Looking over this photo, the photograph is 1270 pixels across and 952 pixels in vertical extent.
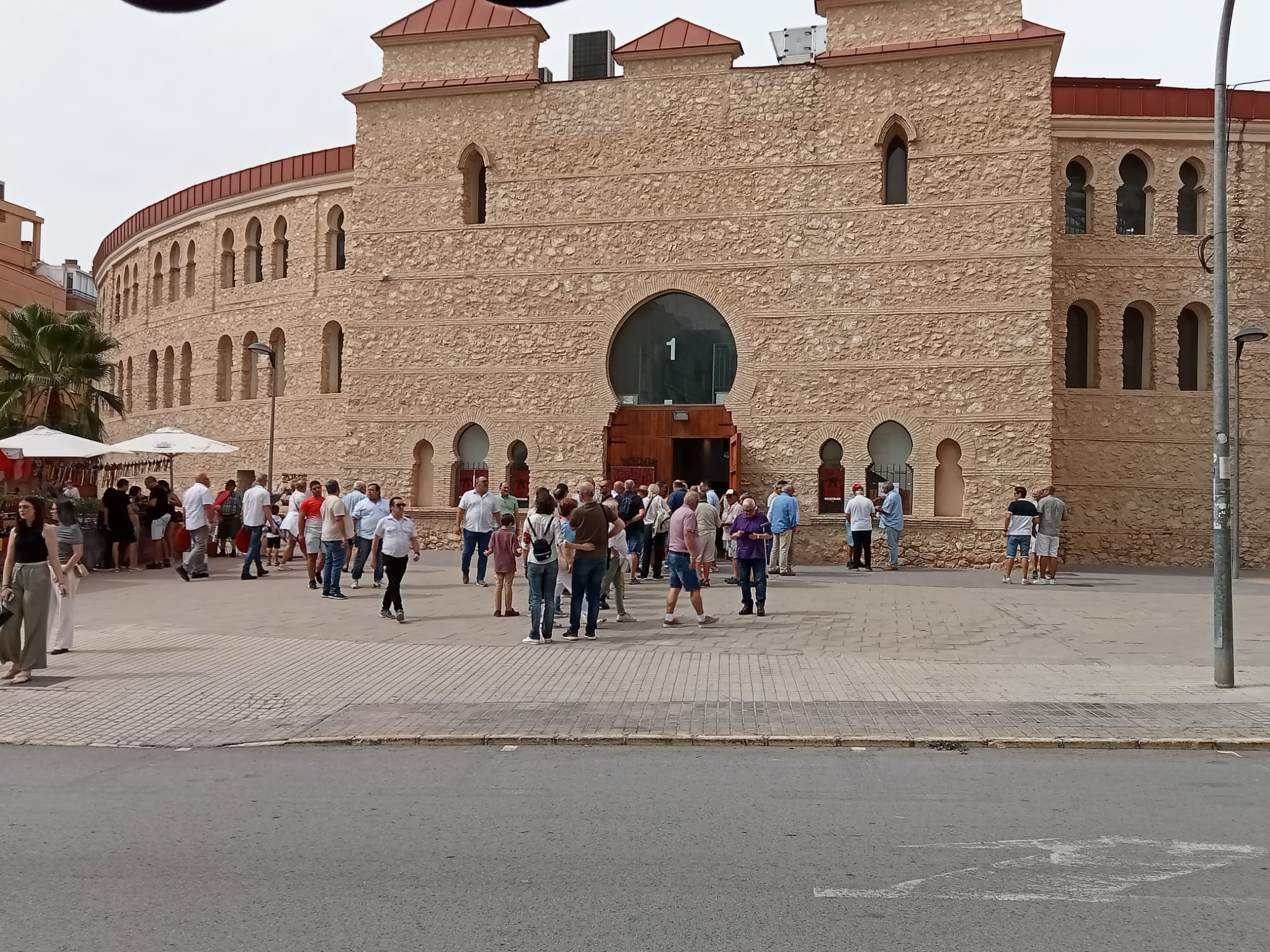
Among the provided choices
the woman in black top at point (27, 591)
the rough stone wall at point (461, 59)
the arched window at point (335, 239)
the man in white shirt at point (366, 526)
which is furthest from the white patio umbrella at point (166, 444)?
the woman in black top at point (27, 591)

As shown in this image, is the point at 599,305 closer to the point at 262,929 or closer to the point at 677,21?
the point at 677,21

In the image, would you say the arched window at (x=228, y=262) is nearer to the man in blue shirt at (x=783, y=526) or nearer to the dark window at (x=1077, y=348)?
the man in blue shirt at (x=783, y=526)

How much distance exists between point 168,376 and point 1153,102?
28.4 m

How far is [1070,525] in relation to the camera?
23.2 m

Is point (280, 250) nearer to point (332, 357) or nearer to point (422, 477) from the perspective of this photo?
point (332, 357)

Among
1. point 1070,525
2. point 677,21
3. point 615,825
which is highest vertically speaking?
point 677,21

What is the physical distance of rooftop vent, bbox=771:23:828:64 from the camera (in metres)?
27.5

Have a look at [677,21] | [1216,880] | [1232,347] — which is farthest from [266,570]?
[1232,347]

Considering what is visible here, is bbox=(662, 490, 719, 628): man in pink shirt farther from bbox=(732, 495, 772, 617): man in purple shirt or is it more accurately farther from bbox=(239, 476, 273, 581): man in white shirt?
bbox=(239, 476, 273, 581): man in white shirt

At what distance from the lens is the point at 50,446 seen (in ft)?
65.4

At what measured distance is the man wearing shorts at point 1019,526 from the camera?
1766cm

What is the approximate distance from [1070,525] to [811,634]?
13.0m

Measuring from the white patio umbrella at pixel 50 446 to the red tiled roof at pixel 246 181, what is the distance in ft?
34.8

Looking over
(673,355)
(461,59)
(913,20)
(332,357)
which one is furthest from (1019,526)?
(332,357)
